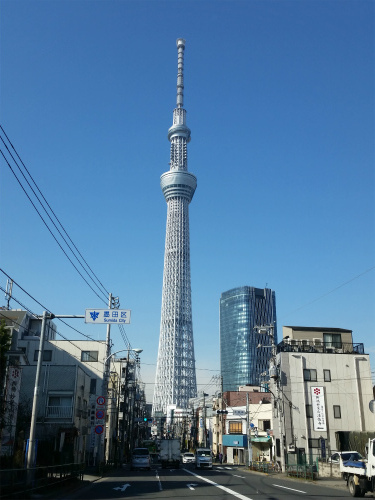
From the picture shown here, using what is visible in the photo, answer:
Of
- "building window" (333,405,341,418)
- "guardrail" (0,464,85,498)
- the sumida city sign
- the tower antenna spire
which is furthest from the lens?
the tower antenna spire

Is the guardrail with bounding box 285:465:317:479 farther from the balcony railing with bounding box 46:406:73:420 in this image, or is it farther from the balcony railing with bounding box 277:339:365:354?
the balcony railing with bounding box 46:406:73:420

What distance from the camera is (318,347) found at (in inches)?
1823

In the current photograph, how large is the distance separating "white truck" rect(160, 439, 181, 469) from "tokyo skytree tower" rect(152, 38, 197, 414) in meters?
107

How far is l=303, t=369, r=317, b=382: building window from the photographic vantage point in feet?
142

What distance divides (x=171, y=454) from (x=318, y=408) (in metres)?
17.9

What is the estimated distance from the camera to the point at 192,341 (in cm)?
16275

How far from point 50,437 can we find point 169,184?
13995 cm

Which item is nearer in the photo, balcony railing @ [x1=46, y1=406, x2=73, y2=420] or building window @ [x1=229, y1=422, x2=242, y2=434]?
balcony railing @ [x1=46, y1=406, x2=73, y2=420]

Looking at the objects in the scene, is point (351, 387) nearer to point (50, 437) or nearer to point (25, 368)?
point (50, 437)

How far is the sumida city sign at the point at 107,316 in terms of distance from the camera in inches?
869

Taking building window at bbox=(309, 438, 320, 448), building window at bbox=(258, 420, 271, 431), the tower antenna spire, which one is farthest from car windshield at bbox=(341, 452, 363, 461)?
the tower antenna spire

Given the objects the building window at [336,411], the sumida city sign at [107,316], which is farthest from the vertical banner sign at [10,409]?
the building window at [336,411]

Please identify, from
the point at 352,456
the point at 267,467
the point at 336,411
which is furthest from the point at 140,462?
the point at 352,456

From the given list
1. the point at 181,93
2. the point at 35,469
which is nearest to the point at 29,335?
the point at 35,469
